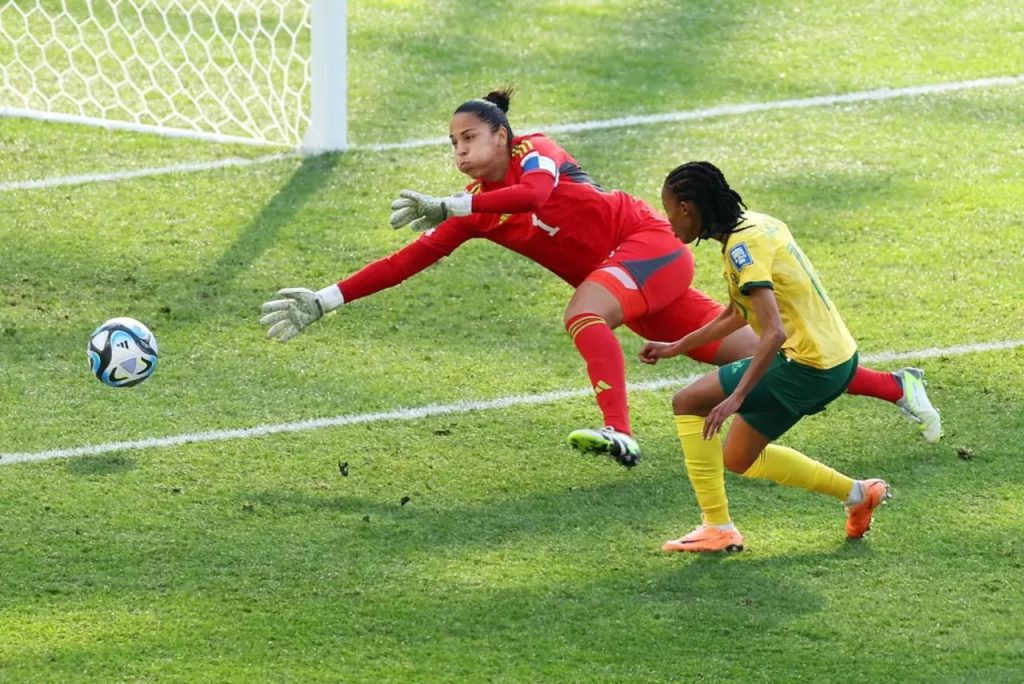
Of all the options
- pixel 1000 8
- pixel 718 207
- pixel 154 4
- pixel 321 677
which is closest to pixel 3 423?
pixel 321 677

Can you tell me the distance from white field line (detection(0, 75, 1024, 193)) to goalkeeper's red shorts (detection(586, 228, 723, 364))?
3.71 meters

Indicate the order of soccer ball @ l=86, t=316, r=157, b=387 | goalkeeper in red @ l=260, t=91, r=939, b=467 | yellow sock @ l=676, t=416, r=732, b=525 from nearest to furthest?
yellow sock @ l=676, t=416, r=732, b=525 < goalkeeper in red @ l=260, t=91, r=939, b=467 < soccer ball @ l=86, t=316, r=157, b=387

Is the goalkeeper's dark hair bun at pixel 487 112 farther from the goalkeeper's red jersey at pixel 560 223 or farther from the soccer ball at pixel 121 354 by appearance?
the soccer ball at pixel 121 354

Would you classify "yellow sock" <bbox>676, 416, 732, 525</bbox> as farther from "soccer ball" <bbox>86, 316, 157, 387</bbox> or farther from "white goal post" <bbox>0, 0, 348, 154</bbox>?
"white goal post" <bbox>0, 0, 348, 154</bbox>

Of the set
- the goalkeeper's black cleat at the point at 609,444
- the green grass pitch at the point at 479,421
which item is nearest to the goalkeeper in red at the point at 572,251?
the goalkeeper's black cleat at the point at 609,444

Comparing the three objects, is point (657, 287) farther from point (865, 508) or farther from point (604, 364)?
point (865, 508)

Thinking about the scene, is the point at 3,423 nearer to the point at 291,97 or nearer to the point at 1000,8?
the point at 291,97

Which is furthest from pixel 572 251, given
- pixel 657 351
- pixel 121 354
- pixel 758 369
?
pixel 121 354

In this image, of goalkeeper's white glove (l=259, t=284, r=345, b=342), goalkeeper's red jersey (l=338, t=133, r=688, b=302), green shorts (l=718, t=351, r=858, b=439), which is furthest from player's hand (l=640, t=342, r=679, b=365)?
goalkeeper's white glove (l=259, t=284, r=345, b=342)

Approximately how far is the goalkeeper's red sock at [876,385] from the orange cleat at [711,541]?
85 cm

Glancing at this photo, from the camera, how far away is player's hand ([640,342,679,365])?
5.81m

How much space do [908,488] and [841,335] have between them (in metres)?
0.87

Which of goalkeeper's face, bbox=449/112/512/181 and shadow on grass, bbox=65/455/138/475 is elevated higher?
goalkeeper's face, bbox=449/112/512/181

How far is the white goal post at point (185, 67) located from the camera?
962 cm
